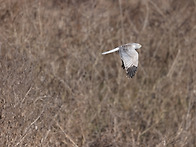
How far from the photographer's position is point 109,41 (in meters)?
6.09

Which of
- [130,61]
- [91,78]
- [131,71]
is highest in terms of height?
[91,78]

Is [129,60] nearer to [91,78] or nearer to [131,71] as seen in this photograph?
[131,71]

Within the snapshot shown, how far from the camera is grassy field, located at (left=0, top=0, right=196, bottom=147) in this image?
3.85 meters

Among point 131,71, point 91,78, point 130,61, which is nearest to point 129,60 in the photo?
point 130,61

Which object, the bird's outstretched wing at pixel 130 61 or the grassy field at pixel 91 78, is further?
the bird's outstretched wing at pixel 130 61

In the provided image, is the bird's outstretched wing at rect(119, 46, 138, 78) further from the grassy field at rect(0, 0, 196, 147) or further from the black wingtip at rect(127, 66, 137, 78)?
the grassy field at rect(0, 0, 196, 147)

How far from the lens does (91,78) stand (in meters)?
5.52

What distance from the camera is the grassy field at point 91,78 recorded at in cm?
385

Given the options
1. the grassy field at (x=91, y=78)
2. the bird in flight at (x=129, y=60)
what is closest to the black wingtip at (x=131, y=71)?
the bird in flight at (x=129, y=60)

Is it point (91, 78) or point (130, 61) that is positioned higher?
point (91, 78)

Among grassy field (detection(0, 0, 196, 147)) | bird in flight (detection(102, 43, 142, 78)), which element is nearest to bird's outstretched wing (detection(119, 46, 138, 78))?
bird in flight (detection(102, 43, 142, 78))

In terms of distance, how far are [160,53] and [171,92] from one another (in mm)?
758

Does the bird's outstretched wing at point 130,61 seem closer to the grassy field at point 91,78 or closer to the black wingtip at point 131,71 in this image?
the black wingtip at point 131,71

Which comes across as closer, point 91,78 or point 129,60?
point 129,60
